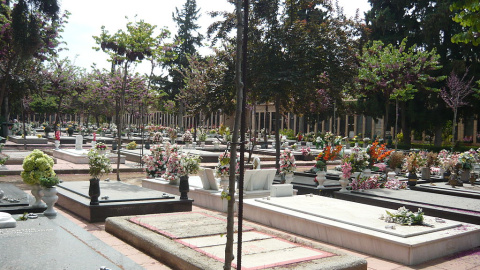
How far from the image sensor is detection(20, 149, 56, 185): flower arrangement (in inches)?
324

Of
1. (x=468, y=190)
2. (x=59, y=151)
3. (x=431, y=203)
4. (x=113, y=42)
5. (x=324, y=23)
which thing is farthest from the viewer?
(x=59, y=151)

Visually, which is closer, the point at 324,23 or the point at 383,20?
the point at 324,23

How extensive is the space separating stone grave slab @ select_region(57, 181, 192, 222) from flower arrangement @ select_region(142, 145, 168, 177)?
305cm

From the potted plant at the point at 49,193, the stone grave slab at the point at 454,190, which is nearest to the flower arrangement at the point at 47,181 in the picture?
the potted plant at the point at 49,193

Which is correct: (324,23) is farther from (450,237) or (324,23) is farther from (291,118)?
(291,118)

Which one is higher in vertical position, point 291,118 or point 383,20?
point 383,20

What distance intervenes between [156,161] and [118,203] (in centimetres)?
484

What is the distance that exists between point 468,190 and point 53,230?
35.1 feet

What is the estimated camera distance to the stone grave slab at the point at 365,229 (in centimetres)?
684

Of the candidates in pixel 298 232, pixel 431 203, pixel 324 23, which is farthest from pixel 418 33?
pixel 298 232

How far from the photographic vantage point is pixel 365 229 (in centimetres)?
741

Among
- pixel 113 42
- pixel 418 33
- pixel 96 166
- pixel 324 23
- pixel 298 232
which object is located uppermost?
pixel 418 33

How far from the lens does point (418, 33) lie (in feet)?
124

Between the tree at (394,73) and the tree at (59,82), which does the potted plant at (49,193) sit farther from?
the tree at (59,82)
